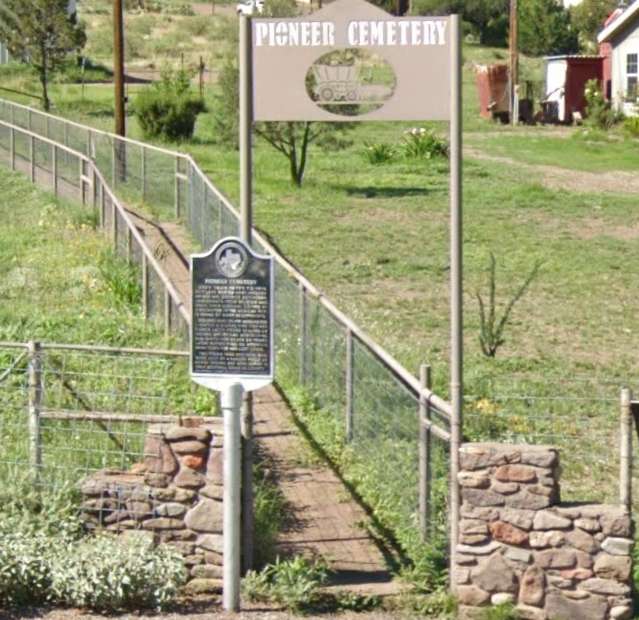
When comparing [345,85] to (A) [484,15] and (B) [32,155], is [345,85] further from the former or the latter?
(A) [484,15]

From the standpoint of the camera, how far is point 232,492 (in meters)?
9.21

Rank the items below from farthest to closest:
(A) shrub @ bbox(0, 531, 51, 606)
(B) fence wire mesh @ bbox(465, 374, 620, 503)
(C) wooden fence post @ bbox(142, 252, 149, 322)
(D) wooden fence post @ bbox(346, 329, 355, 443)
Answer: (C) wooden fence post @ bbox(142, 252, 149, 322) → (D) wooden fence post @ bbox(346, 329, 355, 443) → (B) fence wire mesh @ bbox(465, 374, 620, 503) → (A) shrub @ bbox(0, 531, 51, 606)

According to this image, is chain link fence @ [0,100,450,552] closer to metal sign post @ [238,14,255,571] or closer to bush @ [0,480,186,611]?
metal sign post @ [238,14,255,571]

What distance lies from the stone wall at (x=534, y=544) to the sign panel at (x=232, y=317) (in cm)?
131

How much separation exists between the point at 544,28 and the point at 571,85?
21.0 m

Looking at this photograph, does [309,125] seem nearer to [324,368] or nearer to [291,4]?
[291,4]

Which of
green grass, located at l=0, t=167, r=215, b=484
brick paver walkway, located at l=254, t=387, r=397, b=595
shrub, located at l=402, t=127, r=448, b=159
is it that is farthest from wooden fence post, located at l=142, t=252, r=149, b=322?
shrub, located at l=402, t=127, r=448, b=159

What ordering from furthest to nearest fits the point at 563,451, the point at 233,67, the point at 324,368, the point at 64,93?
the point at 64,93 → the point at 233,67 → the point at 324,368 → the point at 563,451

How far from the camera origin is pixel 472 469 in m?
9.40

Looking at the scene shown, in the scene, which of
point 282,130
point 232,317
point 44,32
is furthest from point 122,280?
point 44,32

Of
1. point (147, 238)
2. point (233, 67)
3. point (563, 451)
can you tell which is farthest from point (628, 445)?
point (233, 67)

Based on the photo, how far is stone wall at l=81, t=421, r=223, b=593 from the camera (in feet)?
31.5

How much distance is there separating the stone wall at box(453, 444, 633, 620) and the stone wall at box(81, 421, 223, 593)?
1.42 m

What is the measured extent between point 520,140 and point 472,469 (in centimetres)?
3721
